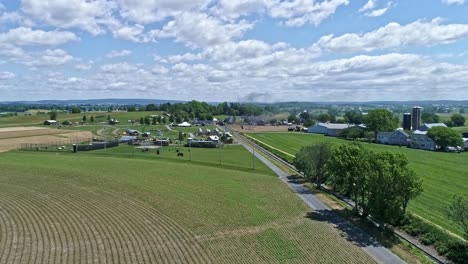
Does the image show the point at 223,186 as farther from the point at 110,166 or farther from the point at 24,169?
the point at 24,169

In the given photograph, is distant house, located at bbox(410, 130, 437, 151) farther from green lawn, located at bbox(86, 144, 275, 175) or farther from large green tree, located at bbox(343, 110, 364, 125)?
large green tree, located at bbox(343, 110, 364, 125)

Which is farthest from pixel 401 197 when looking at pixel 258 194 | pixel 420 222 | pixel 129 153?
pixel 129 153

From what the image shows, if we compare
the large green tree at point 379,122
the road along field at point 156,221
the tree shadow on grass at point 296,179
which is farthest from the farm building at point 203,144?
the large green tree at point 379,122

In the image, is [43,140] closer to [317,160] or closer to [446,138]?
[317,160]

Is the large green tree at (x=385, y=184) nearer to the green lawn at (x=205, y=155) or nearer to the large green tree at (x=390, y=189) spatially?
the large green tree at (x=390, y=189)

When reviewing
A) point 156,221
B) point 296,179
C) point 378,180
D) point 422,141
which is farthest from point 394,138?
point 156,221

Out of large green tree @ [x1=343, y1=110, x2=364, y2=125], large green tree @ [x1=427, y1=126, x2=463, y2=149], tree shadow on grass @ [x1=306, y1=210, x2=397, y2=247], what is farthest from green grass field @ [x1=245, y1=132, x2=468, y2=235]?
large green tree @ [x1=343, y1=110, x2=364, y2=125]
